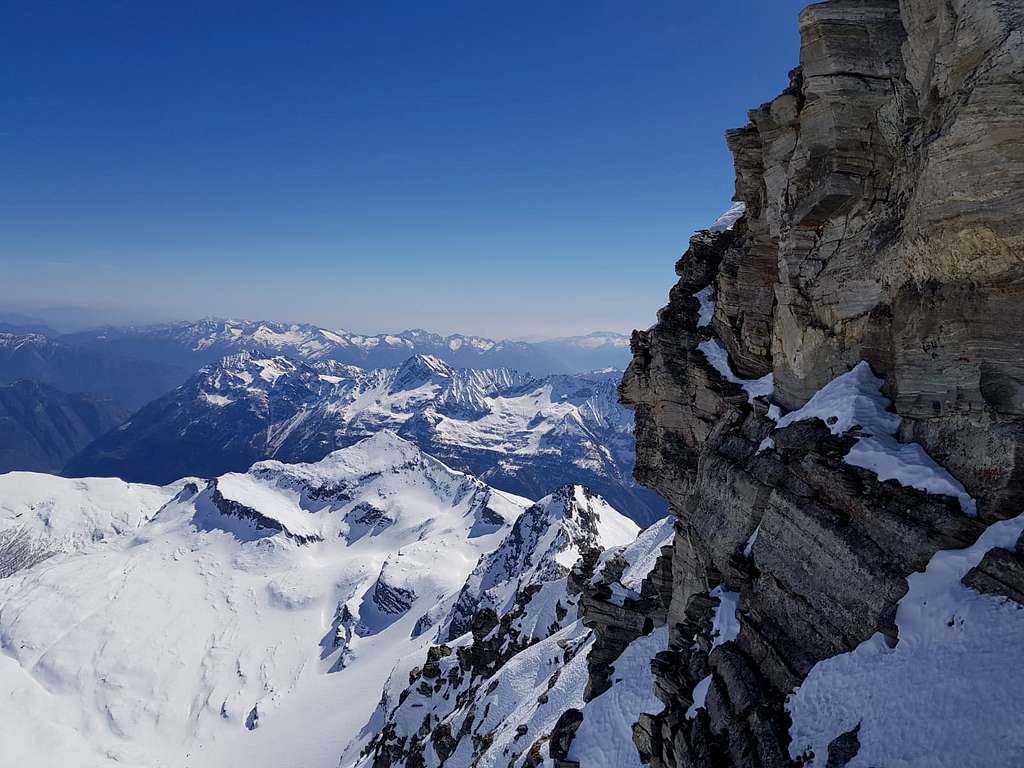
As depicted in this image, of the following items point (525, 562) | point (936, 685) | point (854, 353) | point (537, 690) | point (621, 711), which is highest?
point (854, 353)

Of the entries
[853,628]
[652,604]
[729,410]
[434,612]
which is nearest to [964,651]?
[853,628]

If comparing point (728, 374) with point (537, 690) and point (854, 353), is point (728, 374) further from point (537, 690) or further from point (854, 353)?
point (537, 690)

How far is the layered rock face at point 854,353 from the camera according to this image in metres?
15.6

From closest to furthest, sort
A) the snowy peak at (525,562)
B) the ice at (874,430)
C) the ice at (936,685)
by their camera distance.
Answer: the ice at (936,685) < the ice at (874,430) < the snowy peak at (525,562)

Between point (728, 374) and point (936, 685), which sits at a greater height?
point (728, 374)

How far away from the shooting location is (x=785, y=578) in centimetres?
1958

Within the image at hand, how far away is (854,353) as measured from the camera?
2172 cm

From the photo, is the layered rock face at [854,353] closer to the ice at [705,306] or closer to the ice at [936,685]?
the ice at [936,685]

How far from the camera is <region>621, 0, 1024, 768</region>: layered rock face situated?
613 inches

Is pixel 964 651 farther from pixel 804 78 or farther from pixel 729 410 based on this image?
pixel 804 78

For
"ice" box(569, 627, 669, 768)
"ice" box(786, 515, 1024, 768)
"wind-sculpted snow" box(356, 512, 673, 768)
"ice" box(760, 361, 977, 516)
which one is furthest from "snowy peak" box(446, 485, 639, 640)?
"ice" box(786, 515, 1024, 768)

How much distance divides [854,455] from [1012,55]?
1236 cm

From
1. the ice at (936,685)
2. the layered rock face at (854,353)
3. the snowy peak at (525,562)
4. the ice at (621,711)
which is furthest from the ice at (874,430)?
the snowy peak at (525,562)

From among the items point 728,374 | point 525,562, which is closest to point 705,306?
point 728,374
